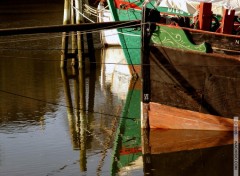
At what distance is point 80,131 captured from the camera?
48.0ft

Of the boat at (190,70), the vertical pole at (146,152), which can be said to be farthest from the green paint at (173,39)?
the vertical pole at (146,152)

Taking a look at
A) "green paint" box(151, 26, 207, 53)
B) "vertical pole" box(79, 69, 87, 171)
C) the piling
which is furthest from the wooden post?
"green paint" box(151, 26, 207, 53)

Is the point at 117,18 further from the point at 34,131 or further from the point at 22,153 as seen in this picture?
the point at 22,153

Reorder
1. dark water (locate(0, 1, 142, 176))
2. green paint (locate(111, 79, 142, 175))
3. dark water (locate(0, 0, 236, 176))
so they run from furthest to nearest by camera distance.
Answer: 1. green paint (locate(111, 79, 142, 175))
2. dark water (locate(0, 1, 142, 176))
3. dark water (locate(0, 0, 236, 176))

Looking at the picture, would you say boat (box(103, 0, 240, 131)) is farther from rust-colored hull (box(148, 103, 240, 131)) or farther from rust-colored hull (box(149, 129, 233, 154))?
rust-colored hull (box(149, 129, 233, 154))

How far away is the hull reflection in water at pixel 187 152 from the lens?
1211 cm

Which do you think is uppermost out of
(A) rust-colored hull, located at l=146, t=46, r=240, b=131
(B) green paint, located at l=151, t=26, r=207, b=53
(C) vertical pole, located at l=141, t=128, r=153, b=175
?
(B) green paint, located at l=151, t=26, r=207, b=53

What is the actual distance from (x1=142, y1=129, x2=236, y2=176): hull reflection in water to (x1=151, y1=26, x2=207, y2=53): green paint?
6.95 ft

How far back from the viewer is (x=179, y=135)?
1380cm

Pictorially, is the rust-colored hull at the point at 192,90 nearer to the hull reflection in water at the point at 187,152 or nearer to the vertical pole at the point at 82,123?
the hull reflection in water at the point at 187,152

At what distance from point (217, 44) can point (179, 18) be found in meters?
1.77

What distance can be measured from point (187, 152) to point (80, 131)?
10.0ft

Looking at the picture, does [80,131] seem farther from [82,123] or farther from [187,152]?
[187,152]

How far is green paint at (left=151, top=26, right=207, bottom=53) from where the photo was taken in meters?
13.2
